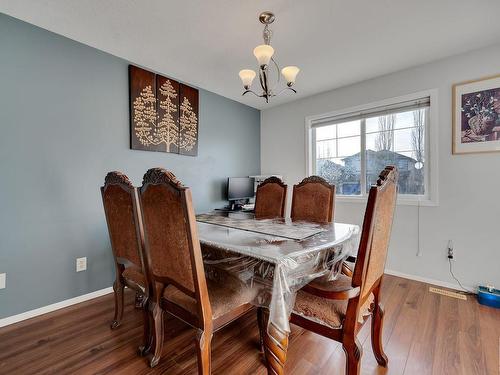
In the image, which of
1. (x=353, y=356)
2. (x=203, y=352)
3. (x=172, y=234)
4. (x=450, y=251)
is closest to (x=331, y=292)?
(x=353, y=356)

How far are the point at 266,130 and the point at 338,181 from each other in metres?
1.53

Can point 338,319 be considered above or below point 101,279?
above

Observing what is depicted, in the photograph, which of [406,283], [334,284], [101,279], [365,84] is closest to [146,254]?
[334,284]

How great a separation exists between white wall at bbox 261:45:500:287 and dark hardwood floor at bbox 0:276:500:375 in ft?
1.72

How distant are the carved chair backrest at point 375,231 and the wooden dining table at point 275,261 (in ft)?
0.78

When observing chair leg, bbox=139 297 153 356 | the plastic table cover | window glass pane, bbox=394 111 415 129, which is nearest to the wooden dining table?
the plastic table cover

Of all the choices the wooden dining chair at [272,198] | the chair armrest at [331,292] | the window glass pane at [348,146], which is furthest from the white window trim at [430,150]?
the chair armrest at [331,292]

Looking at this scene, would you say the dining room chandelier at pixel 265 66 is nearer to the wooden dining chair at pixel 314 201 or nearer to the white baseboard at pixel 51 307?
the wooden dining chair at pixel 314 201

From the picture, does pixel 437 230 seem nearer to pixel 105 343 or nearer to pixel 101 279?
pixel 105 343

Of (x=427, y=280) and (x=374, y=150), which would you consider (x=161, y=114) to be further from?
(x=427, y=280)

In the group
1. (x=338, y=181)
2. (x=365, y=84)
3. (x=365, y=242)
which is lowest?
(x=365, y=242)

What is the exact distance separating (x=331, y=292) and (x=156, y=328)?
1.00 m

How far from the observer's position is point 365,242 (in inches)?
41.6

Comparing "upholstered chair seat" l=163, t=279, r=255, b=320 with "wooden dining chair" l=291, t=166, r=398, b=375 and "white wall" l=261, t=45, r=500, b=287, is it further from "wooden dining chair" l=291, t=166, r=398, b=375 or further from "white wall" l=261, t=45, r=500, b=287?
"white wall" l=261, t=45, r=500, b=287
